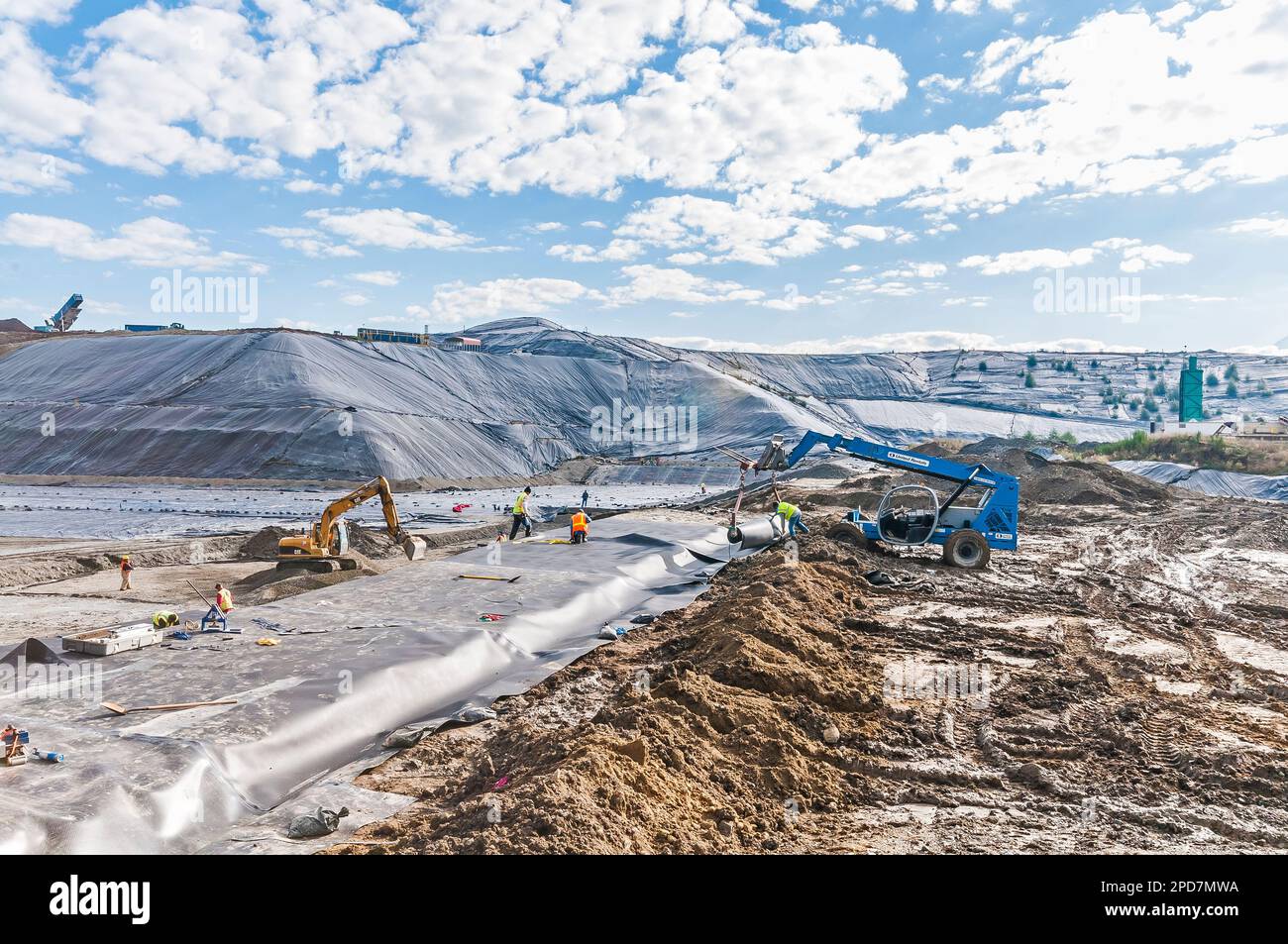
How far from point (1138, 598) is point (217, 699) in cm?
1289

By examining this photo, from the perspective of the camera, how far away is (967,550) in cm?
1498

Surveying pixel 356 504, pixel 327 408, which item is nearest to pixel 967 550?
pixel 356 504

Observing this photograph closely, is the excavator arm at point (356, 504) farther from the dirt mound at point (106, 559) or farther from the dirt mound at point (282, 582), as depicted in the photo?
the dirt mound at point (106, 559)

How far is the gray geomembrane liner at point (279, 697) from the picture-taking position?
483 centimetres

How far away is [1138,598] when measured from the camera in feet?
40.9

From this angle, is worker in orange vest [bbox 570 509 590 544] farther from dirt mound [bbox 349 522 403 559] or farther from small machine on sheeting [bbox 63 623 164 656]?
small machine on sheeting [bbox 63 623 164 656]

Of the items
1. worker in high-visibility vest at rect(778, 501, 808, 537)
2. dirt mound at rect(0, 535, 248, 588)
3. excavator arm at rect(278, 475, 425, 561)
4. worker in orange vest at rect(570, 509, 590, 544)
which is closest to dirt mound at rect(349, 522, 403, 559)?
dirt mound at rect(0, 535, 248, 588)

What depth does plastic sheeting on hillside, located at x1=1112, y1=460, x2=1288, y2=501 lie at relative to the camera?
29.1m

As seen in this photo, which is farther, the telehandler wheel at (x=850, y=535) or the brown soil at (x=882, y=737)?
the telehandler wheel at (x=850, y=535)

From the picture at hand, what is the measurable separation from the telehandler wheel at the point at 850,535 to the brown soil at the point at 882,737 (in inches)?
155

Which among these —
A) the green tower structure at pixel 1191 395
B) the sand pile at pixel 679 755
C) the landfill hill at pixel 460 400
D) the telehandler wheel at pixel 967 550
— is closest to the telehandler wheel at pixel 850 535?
the telehandler wheel at pixel 967 550

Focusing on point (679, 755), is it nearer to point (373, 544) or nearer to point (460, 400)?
point (373, 544)
